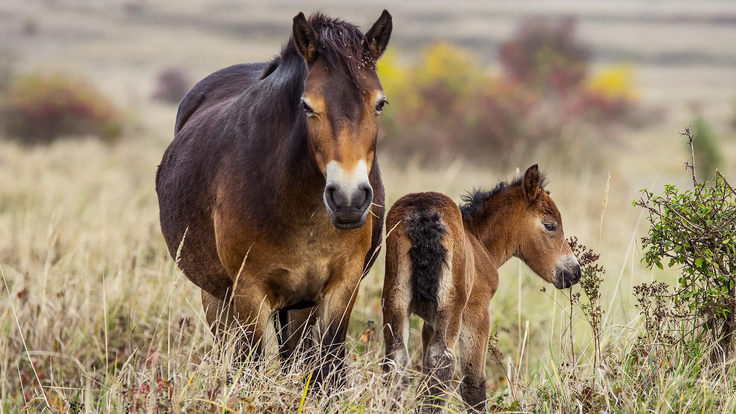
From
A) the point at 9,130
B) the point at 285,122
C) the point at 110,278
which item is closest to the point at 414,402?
the point at 285,122

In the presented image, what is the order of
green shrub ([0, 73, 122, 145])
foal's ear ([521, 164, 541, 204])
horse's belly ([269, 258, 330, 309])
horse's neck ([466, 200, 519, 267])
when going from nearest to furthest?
horse's belly ([269, 258, 330, 309])
foal's ear ([521, 164, 541, 204])
horse's neck ([466, 200, 519, 267])
green shrub ([0, 73, 122, 145])

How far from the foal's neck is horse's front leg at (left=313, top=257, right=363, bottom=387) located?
1243mm

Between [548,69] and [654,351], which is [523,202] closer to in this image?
[654,351]

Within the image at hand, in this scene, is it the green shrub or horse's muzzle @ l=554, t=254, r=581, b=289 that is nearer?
horse's muzzle @ l=554, t=254, r=581, b=289

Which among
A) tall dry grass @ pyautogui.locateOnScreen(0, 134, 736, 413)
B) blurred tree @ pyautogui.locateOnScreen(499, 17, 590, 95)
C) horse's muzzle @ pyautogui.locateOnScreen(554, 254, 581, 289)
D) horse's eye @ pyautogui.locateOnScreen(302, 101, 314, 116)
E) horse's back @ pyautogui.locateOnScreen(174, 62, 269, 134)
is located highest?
blurred tree @ pyautogui.locateOnScreen(499, 17, 590, 95)

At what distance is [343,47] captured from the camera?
3.42m

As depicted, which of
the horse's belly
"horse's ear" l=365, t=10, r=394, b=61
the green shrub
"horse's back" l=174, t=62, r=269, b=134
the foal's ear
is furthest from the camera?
the green shrub

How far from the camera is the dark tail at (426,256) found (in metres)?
3.93

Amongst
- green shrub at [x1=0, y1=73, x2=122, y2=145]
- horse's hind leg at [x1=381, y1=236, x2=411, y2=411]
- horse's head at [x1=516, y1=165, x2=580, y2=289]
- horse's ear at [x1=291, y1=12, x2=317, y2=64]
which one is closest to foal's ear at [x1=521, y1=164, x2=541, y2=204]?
horse's head at [x1=516, y1=165, x2=580, y2=289]

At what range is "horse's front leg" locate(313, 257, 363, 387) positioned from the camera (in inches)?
155

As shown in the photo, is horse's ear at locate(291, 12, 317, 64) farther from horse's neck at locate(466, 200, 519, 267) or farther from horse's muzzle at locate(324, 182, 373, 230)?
horse's neck at locate(466, 200, 519, 267)

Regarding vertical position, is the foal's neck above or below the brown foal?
above

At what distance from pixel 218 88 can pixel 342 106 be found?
2.74 m

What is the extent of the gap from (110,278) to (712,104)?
1607 inches
